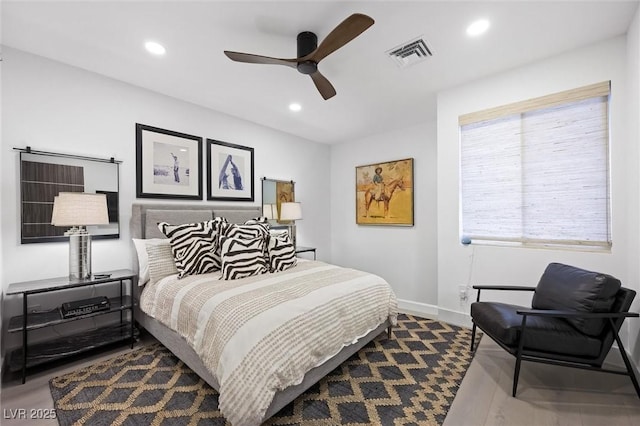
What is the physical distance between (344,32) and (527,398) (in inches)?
107

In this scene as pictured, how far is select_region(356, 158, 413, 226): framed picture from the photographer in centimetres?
414

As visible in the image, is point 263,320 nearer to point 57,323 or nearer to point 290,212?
point 57,323

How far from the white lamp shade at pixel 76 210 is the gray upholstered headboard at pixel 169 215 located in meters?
0.47

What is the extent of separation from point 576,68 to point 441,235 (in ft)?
6.28

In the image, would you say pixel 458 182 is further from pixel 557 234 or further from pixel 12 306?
pixel 12 306

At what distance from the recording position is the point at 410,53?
92.4 inches

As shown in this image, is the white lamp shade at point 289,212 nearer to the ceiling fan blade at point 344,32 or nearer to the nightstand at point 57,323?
the nightstand at point 57,323

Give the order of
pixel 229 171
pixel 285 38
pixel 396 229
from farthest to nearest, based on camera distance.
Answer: pixel 396 229 < pixel 229 171 < pixel 285 38

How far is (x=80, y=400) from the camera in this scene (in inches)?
71.9

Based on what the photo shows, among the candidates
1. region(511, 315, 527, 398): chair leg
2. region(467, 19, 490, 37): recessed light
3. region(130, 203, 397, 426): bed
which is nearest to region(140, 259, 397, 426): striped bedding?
region(130, 203, 397, 426): bed

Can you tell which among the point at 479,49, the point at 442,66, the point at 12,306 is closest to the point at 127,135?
the point at 12,306

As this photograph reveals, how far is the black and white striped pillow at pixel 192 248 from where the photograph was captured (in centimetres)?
255

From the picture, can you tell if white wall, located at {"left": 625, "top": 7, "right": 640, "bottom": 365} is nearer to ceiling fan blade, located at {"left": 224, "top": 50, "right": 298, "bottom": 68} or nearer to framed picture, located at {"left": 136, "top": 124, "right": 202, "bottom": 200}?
ceiling fan blade, located at {"left": 224, "top": 50, "right": 298, "bottom": 68}

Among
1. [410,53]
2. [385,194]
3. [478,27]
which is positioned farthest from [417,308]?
[478,27]
